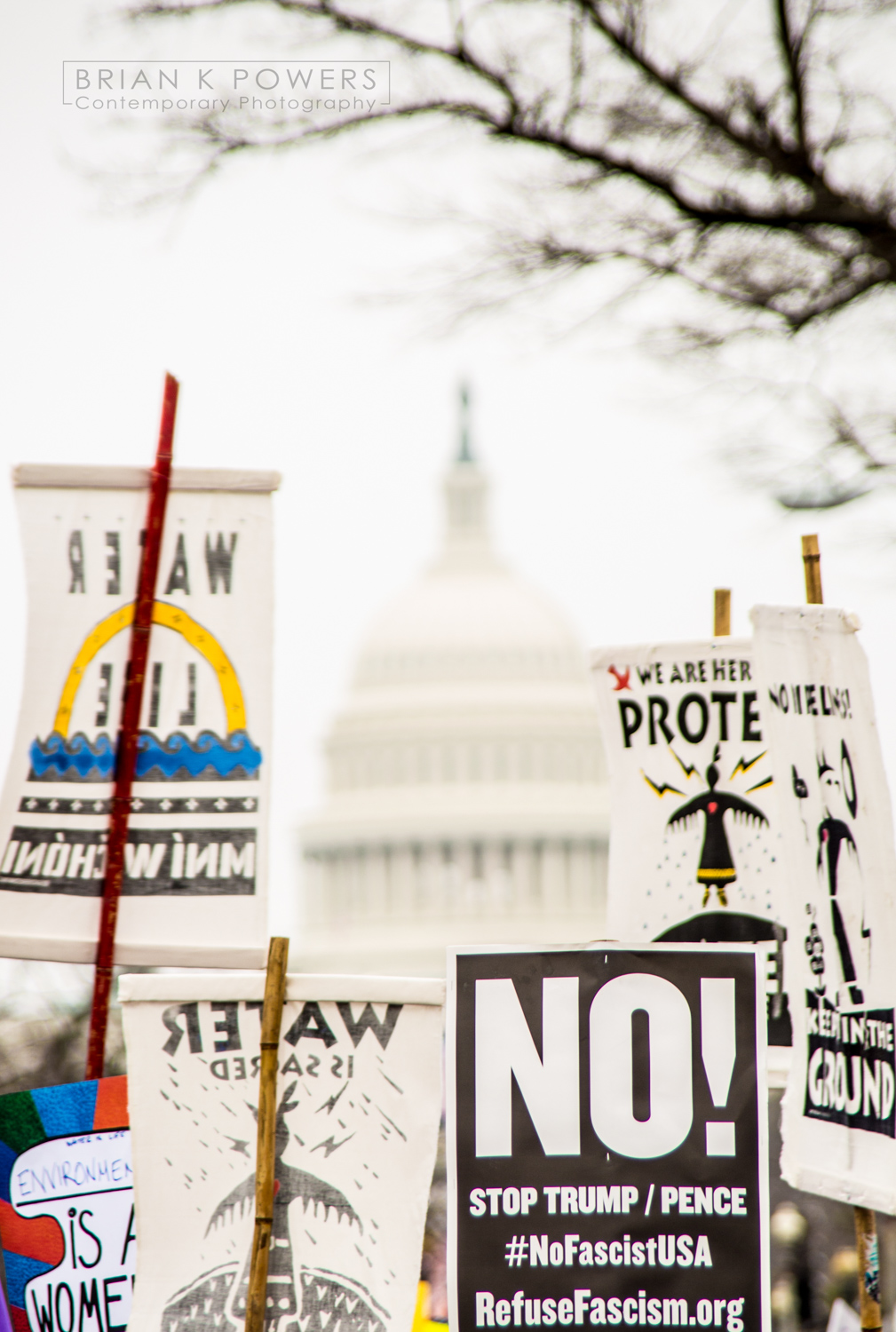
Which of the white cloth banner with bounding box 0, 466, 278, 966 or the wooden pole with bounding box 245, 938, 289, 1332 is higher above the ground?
the white cloth banner with bounding box 0, 466, 278, 966

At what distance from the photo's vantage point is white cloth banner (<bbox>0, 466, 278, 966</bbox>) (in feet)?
17.0

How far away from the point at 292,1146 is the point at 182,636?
53.5 inches

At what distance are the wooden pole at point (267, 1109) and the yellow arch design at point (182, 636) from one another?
38.8 inches

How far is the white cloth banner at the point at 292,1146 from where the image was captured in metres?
4.34

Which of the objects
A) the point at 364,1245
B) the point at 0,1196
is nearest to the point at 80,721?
the point at 0,1196

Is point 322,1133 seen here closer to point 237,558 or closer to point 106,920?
point 106,920

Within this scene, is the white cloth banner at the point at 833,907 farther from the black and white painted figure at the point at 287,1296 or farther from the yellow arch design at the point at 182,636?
the yellow arch design at the point at 182,636

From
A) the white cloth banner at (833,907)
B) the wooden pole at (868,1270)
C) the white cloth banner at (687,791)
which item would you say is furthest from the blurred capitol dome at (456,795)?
the white cloth banner at (833,907)

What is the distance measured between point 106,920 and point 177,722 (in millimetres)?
480

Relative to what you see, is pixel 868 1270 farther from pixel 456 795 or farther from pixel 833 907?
pixel 456 795

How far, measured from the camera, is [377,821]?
8938 cm

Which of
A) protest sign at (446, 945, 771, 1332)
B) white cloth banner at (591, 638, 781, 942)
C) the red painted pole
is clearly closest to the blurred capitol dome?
white cloth banner at (591, 638, 781, 942)

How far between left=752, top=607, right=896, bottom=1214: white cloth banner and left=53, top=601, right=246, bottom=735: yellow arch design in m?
1.27

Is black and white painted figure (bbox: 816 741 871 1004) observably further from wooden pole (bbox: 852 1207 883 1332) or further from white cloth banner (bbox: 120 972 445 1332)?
white cloth banner (bbox: 120 972 445 1332)
